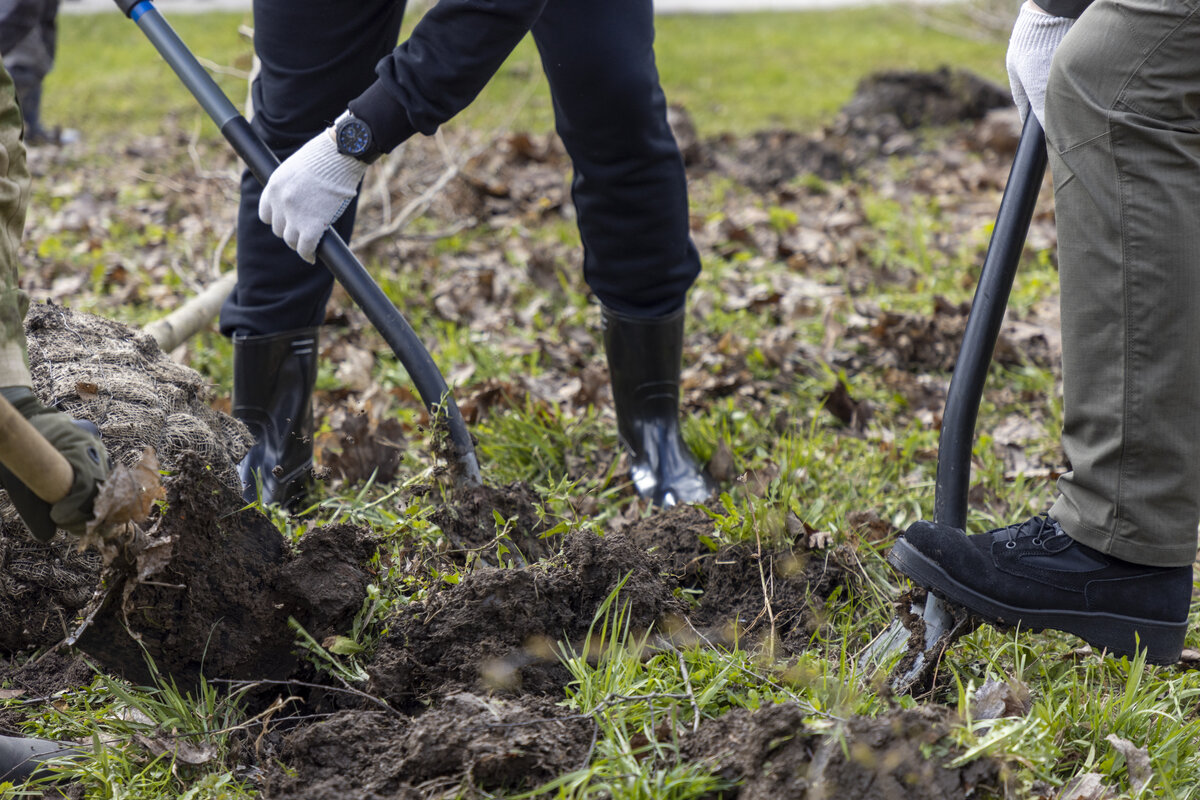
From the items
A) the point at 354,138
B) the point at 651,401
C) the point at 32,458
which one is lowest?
the point at 651,401

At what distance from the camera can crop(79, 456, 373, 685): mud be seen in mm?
1655

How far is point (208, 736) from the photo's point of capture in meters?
1.65

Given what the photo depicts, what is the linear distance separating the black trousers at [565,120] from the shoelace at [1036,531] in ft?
3.84

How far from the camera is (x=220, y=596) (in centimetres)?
172

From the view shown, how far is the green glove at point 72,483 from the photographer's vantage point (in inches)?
52.8

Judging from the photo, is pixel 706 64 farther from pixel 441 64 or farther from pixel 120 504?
pixel 120 504

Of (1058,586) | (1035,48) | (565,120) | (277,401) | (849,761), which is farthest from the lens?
(277,401)

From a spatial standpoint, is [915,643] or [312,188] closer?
[915,643]

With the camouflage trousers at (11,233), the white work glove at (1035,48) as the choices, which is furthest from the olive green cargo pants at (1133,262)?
the camouflage trousers at (11,233)

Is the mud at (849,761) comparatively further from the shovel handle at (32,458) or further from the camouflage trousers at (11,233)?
the camouflage trousers at (11,233)

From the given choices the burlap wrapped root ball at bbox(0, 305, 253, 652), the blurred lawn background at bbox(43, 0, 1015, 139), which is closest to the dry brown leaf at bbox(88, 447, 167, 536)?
the burlap wrapped root ball at bbox(0, 305, 253, 652)

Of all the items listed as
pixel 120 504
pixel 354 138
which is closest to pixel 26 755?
pixel 120 504

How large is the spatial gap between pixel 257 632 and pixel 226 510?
22 cm

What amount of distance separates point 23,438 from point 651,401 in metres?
1.79
